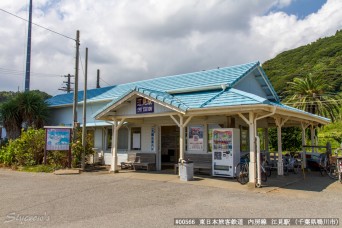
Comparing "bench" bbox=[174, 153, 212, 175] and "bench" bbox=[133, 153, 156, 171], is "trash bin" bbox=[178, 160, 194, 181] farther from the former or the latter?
"bench" bbox=[133, 153, 156, 171]

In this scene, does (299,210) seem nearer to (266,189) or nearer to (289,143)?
(266,189)

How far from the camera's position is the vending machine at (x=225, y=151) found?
452 inches

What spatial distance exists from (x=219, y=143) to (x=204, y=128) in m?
1.85

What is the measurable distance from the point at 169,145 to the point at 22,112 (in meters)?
10.8

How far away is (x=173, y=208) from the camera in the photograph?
7.02 meters

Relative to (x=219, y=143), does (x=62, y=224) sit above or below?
below

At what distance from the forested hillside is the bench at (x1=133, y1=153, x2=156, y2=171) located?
2868 cm

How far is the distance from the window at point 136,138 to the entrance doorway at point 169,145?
2.05 metres

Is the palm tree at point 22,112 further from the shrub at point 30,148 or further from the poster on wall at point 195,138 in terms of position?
the poster on wall at point 195,138

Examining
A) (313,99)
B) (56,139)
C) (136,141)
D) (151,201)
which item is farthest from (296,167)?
(313,99)

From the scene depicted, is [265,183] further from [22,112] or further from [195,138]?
[22,112]

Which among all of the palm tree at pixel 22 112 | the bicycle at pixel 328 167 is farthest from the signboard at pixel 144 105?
the palm tree at pixel 22 112

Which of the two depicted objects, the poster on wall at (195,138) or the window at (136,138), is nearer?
the poster on wall at (195,138)

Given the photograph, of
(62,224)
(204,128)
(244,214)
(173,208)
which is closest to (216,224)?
(244,214)
